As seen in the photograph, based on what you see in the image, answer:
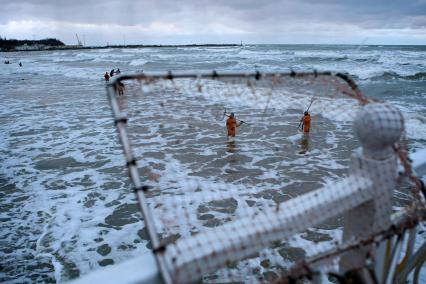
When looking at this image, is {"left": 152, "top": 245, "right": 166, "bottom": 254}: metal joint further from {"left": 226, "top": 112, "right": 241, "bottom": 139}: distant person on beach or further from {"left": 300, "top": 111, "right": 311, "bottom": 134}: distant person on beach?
{"left": 300, "top": 111, "right": 311, "bottom": 134}: distant person on beach

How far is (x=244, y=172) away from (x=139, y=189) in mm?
8811

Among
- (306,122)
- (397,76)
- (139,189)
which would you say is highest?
(139,189)

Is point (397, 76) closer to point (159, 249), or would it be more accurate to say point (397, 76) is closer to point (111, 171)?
point (111, 171)

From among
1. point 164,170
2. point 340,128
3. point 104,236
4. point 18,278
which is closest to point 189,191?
point 164,170

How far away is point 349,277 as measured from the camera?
5.83 ft

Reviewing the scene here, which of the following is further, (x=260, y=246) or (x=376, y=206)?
(x=376, y=206)

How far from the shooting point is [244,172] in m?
10.3

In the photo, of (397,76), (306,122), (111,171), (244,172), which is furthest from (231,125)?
(397,76)

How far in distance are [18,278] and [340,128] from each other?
44.7 ft

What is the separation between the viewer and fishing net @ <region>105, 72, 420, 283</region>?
1.67m

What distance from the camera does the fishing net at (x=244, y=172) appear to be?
167 centimetres

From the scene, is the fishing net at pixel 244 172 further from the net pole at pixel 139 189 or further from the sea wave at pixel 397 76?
the sea wave at pixel 397 76

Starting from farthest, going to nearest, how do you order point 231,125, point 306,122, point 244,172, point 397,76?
point 397,76, point 306,122, point 231,125, point 244,172

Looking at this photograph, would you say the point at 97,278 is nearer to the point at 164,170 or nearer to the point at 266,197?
the point at 266,197
